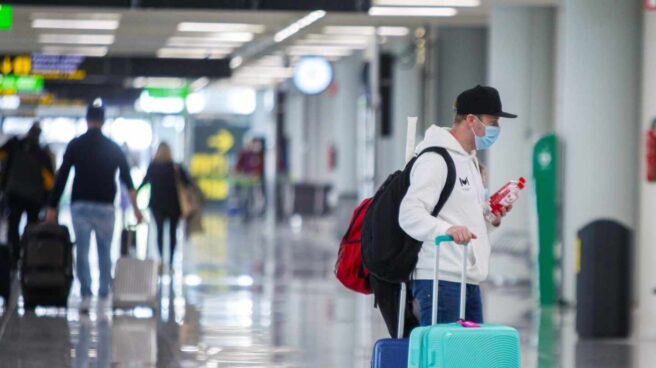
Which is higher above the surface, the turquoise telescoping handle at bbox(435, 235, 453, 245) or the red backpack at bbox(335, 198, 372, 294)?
the turquoise telescoping handle at bbox(435, 235, 453, 245)

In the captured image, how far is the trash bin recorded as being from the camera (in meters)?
12.4

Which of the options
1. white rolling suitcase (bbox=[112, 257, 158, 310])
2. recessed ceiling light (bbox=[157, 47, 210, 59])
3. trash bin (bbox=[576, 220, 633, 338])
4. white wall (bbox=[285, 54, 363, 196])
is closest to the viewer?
trash bin (bbox=[576, 220, 633, 338])

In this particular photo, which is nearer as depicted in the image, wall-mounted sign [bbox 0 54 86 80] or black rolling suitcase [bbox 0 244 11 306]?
black rolling suitcase [bbox 0 244 11 306]

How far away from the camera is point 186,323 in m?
12.8

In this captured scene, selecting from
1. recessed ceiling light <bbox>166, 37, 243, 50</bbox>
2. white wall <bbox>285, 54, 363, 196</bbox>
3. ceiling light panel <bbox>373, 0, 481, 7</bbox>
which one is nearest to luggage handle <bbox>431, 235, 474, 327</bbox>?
ceiling light panel <bbox>373, 0, 481, 7</bbox>

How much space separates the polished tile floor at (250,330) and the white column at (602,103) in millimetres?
1440

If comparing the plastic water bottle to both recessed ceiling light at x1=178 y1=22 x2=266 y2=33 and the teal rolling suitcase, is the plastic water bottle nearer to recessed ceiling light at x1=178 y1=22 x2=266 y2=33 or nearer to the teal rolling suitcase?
the teal rolling suitcase

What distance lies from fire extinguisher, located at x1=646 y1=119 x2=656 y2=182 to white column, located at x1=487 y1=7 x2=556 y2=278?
407cm

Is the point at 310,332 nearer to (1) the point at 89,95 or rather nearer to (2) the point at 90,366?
(2) the point at 90,366

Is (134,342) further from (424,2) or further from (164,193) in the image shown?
(424,2)

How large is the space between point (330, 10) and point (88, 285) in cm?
343

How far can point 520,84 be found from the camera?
60.3 ft

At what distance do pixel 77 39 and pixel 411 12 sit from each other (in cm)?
745

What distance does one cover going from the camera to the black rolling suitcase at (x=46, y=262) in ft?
43.2
